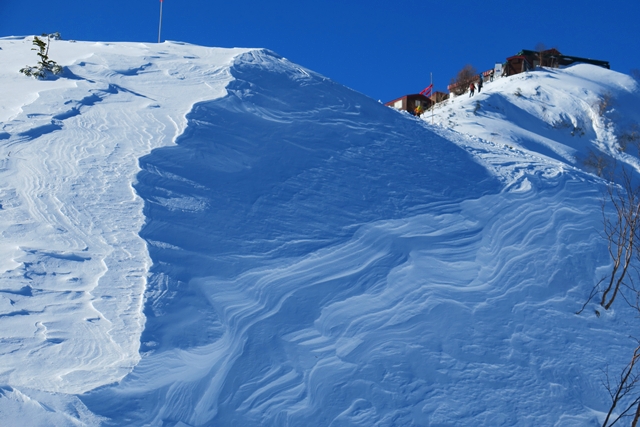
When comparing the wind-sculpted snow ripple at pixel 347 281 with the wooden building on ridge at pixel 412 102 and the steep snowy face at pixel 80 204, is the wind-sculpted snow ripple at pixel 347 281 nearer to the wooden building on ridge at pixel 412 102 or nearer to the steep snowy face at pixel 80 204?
the steep snowy face at pixel 80 204

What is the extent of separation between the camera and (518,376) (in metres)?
6.18

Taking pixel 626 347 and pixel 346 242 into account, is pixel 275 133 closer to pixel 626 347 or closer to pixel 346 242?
pixel 346 242

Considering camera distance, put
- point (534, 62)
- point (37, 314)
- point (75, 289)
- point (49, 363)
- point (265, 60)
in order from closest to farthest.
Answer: point (49, 363), point (37, 314), point (75, 289), point (265, 60), point (534, 62)

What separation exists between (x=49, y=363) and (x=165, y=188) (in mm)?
3524

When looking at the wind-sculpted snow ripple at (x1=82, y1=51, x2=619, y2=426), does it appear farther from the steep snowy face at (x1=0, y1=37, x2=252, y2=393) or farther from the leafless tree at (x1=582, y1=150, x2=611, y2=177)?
the leafless tree at (x1=582, y1=150, x2=611, y2=177)

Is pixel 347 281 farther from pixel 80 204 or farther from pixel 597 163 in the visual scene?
pixel 597 163

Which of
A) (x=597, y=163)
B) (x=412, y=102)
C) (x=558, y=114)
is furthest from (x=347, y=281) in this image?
(x=412, y=102)

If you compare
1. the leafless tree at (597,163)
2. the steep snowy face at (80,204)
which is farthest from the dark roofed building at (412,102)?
the steep snowy face at (80,204)

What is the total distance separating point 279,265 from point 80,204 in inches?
104

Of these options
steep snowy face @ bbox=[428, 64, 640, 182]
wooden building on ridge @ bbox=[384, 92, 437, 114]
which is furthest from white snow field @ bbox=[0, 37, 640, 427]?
wooden building on ridge @ bbox=[384, 92, 437, 114]

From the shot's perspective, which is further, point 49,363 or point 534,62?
point 534,62

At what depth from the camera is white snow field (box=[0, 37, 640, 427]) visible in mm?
5305

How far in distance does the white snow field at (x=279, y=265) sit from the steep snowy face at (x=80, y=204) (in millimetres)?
30

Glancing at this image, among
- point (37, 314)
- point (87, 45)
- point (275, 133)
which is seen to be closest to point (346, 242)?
point (275, 133)
